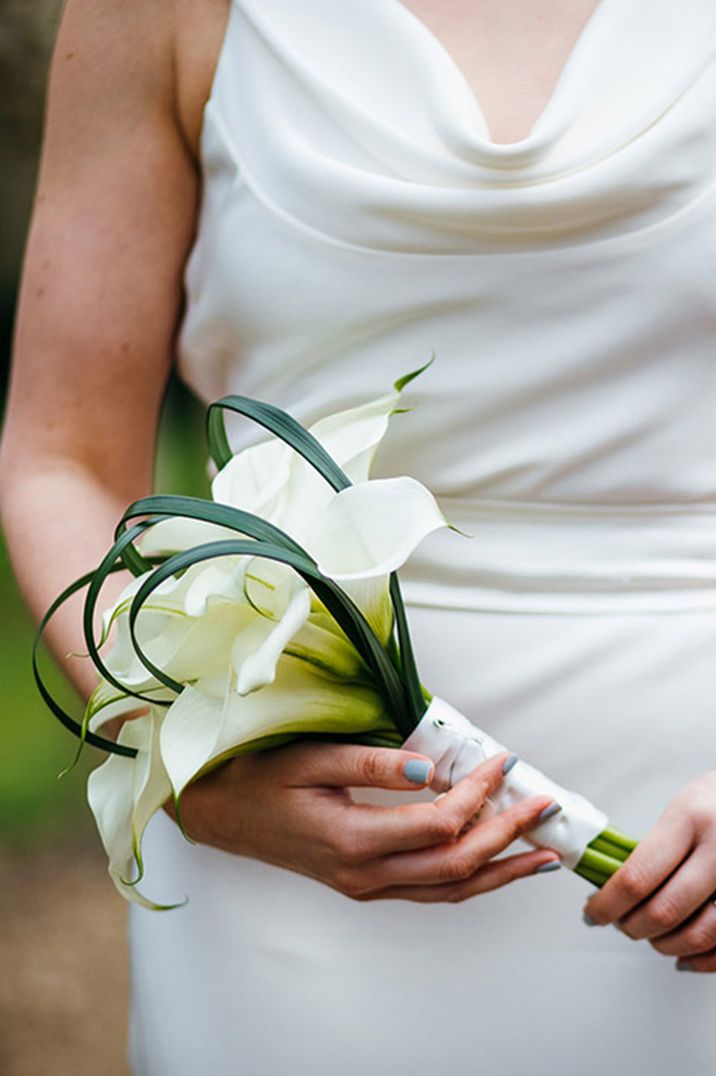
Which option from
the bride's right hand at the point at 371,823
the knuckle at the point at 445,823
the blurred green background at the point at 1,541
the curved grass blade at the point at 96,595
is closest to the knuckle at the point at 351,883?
the bride's right hand at the point at 371,823

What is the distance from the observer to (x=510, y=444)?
1.42m

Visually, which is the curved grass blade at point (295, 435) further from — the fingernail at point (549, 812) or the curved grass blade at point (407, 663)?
the fingernail at point (549, 812)

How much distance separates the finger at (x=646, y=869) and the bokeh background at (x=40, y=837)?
252cm

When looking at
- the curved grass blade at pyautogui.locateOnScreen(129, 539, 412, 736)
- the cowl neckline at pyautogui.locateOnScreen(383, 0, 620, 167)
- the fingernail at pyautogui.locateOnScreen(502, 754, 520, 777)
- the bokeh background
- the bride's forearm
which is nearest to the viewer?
the curved grass blade at pyautogui.locateOnScreen(129, 539, 412, 736)

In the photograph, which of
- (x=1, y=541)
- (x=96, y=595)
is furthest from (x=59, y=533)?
(x=1, y=541)

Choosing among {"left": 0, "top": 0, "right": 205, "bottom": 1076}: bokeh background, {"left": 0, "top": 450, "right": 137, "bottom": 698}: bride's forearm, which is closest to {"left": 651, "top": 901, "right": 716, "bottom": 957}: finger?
{"left": 0, "top": 450, "right": 137, "bottom": 698}: bride's forearm

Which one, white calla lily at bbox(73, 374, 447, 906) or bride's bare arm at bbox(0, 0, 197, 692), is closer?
white calla lily at bbox(73, 374, 447, 906)

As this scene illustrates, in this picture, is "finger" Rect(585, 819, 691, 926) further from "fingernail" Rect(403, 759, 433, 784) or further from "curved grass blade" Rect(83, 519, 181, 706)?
"curved grass blade" Rect(83, 519, 181, 706)

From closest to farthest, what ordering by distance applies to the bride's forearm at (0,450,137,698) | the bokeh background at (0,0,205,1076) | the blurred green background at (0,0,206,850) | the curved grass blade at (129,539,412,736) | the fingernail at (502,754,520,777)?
the curved grass blade at (129,539,412,736) < the fingernail at (502,754,520,777) < the bride's forearm at (0,450,137,698) < the bokeh background at (0,0,205,1076) < the blurred green background at (0,0,206,850)

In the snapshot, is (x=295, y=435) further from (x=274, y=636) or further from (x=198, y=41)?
(x=198, y=41)

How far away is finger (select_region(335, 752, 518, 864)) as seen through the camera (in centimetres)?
111

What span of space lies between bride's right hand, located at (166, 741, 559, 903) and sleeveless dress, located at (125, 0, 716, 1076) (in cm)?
23

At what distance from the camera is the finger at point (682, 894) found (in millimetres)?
1180

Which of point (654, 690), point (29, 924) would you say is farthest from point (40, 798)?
point (654, 690)
